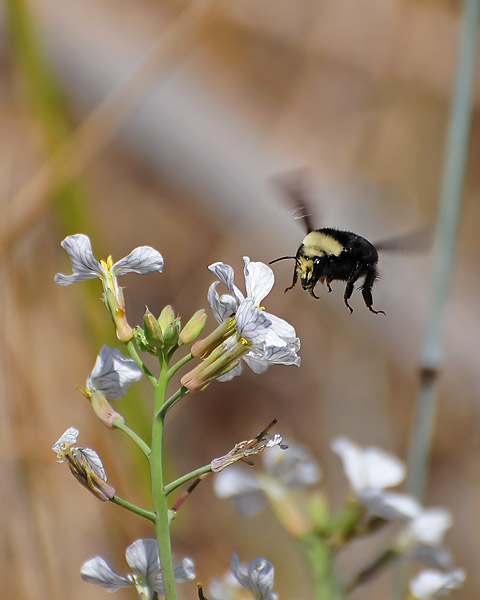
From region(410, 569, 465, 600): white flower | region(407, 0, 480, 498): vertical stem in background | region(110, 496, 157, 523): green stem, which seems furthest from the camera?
region(407, 0, 480, 498): vertical stem in background

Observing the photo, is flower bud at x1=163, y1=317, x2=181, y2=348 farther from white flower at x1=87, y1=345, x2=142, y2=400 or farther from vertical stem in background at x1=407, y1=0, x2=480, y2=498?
vertical stem in background at x1=407, y1=0, x2=480, y2=498

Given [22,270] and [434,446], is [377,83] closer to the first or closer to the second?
[434,446]

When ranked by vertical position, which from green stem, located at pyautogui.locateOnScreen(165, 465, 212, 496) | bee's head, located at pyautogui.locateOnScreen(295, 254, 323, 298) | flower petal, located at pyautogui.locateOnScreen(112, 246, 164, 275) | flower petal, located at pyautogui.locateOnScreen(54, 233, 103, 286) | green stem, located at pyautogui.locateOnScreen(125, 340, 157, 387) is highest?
bee's head, located at pyautogui.locateOnScreen(295, 254, 323, 298)

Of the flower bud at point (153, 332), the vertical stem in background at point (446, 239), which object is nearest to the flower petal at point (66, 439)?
the flower bud at point (153, 332)

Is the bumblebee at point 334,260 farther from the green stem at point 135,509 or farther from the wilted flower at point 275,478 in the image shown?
the green stem at point 135,509

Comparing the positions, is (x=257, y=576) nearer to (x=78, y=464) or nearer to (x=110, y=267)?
(x=78, y=464)

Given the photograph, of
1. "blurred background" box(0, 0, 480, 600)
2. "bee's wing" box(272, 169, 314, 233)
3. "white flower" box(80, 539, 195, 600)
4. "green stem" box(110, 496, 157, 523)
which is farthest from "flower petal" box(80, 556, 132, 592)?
"blurred background" box(0, 0, 480, 600)
